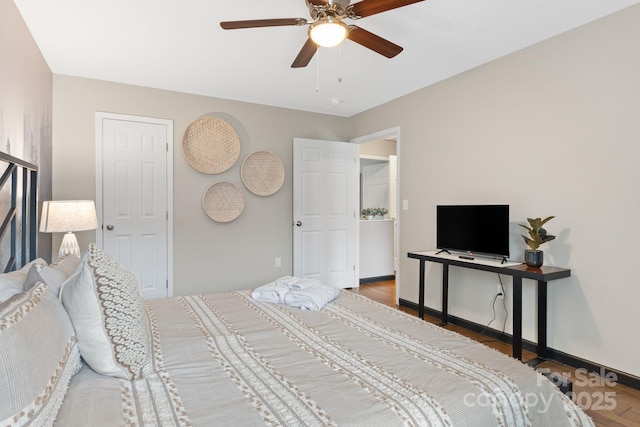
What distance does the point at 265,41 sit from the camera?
284cm

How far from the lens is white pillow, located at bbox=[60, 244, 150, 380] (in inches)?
48.9

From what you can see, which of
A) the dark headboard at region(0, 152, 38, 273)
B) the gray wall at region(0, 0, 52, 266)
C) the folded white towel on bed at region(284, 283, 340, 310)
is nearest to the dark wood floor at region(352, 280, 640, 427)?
the folded white towel on bed at region(284, 283, 340, 310)

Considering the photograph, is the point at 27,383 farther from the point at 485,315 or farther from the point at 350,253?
the point at 350,253

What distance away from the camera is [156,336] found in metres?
1.65

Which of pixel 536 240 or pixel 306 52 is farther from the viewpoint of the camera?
pixel 536 240

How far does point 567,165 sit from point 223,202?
3411 millimetres

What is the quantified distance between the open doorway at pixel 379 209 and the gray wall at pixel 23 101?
3499 mm

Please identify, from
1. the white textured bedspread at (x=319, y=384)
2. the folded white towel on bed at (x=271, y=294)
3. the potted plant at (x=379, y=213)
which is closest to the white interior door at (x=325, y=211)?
the potted plant at (x=379, y=213)

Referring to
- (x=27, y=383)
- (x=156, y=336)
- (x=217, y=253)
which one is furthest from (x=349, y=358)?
(x=217, y=253)

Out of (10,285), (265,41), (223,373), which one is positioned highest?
(265,41)

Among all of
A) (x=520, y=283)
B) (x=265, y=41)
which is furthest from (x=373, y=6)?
(x=520, y=283)

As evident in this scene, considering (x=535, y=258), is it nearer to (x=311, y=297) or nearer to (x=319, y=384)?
(x=311, y=297)

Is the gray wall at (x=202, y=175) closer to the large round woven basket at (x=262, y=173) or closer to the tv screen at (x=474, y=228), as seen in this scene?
the large round woven basket at (x=262, y=173)

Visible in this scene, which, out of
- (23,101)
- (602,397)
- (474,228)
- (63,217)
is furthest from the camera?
(474,228)
